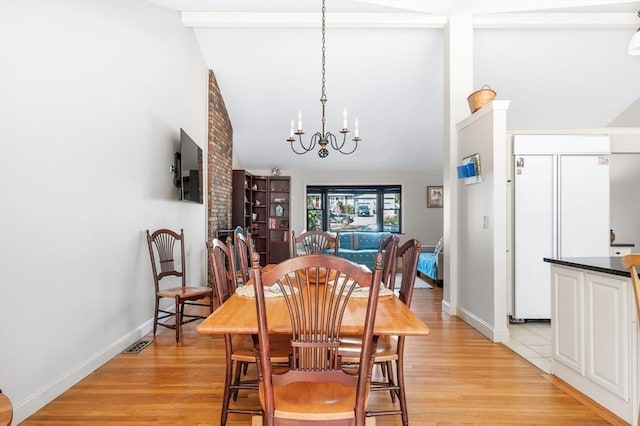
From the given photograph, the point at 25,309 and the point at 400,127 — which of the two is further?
the point at 400,127

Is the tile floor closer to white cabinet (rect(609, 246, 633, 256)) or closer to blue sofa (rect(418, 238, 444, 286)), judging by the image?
white cabinet (rect(609, 246, 633, 256))

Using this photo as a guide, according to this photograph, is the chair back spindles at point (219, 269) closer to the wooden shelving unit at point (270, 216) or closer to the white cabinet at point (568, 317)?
the white cabinet at point (568, 317)

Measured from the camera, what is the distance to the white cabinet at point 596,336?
1933 mm

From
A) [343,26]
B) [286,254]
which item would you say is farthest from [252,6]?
[286,254]

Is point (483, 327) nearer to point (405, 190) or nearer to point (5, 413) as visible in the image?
point (5, 413)

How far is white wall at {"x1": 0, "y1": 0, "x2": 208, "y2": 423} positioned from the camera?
6.46ft

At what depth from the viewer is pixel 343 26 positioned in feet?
14.7

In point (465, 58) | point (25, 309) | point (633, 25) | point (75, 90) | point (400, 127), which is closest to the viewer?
point (25, 309)

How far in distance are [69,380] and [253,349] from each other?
142cm

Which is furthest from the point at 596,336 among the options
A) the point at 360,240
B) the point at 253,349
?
the point at 360,240

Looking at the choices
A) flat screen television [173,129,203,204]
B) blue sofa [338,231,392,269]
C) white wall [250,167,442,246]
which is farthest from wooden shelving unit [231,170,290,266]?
flat screen television [173,129,203,204]

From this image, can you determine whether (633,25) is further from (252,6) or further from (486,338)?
(252,6)

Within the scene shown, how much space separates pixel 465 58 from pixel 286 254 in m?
5.26

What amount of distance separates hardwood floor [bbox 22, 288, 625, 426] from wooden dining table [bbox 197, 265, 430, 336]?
0.73 metres
